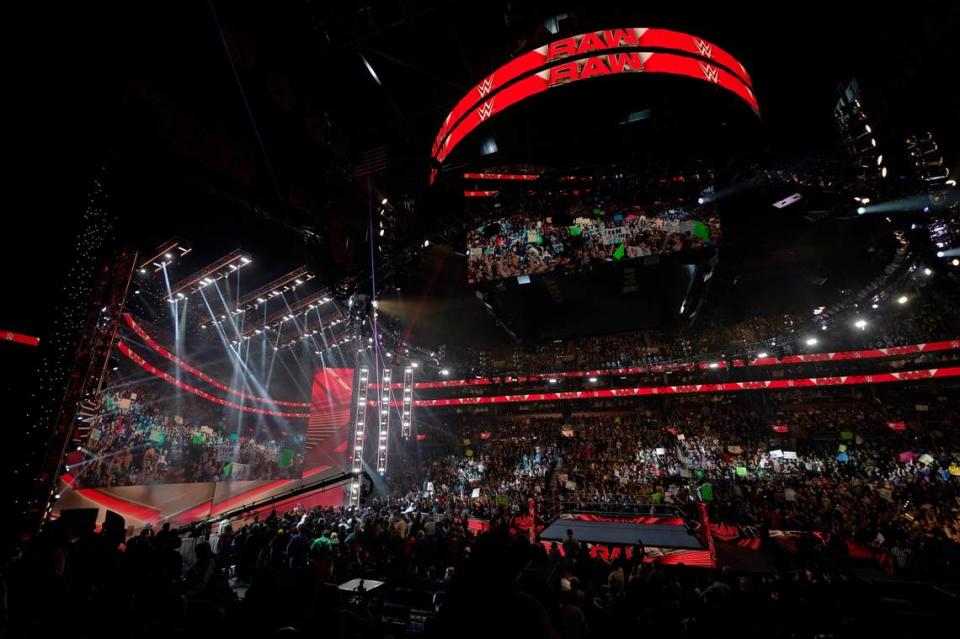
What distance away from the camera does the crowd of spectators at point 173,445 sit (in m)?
13.4

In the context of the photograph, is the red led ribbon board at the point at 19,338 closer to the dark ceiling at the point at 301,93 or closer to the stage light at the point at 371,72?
the dark ceiling at the point at 301,93

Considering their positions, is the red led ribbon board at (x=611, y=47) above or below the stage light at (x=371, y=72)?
below

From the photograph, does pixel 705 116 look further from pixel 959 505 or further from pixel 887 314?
pixel 887 314

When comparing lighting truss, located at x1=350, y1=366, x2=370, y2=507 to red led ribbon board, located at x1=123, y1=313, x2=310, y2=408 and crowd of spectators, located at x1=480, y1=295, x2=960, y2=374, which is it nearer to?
red led ribbon board, located at x1=123, y1=313, x2=310, y2=408

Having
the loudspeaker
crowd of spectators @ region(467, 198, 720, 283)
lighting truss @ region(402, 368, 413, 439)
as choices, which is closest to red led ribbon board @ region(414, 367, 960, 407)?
lighting truss @ region(402, 368, 413, 439)

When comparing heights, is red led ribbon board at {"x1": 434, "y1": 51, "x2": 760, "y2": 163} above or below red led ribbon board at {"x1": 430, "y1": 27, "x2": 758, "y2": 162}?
below

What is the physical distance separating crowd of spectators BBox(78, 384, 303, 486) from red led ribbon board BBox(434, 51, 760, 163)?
1670cm

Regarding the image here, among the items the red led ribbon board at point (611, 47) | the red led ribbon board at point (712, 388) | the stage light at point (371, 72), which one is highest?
the stage light at point (371, 72)

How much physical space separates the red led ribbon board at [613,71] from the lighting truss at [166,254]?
9516 mm

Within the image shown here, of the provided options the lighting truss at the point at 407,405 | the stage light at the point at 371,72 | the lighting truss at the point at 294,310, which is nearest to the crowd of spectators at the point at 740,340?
the lighting truss at the point at 407,405

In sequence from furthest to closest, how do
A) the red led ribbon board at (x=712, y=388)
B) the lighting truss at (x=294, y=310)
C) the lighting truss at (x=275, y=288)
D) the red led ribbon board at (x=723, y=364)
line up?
the red led ribbon board at (x=712, y=388), the red led ribbon board at (x=723, y=364), the lighting truss at (x=294, y=310), the lighting truss at (x=275, y=288)

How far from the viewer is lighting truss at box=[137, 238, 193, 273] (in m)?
9.98

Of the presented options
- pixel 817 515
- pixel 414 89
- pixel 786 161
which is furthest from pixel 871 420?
pixel 414 89

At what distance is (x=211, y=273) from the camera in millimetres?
11656
